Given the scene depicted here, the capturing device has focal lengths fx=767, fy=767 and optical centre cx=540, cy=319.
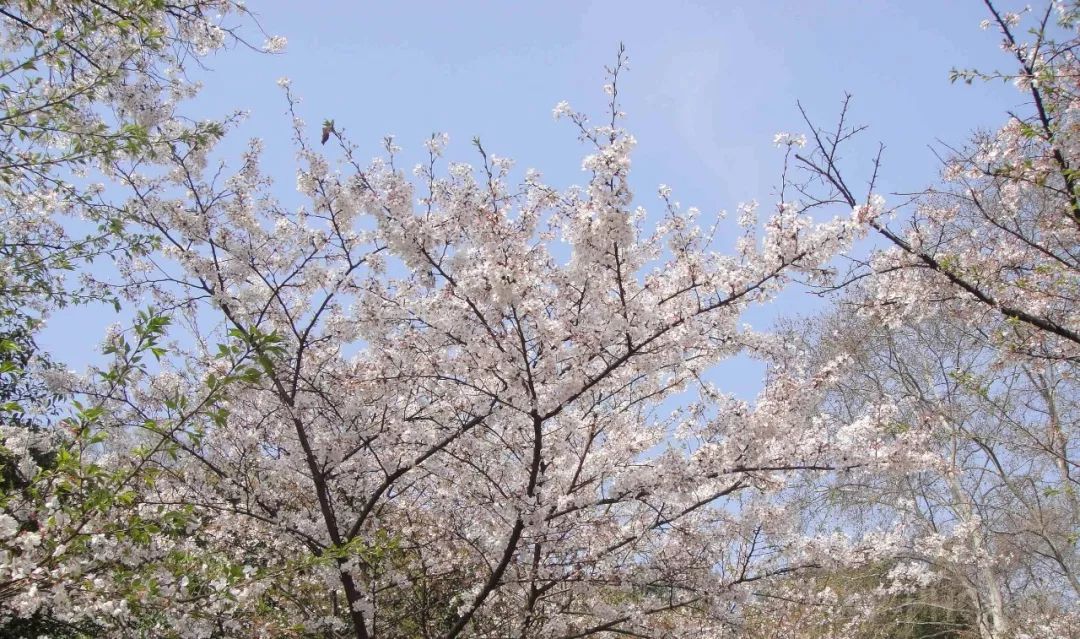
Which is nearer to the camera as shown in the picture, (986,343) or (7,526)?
(7,526)

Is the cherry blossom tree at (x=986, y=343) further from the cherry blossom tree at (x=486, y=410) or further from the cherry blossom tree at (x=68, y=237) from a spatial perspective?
the cherry blossom tree at (x=68, y=237)

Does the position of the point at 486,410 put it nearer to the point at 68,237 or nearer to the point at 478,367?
the point at 478,367

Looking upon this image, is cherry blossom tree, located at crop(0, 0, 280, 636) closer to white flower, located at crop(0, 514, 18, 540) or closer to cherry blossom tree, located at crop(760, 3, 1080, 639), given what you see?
white flower, located at crop(0, 514, 18, 540)

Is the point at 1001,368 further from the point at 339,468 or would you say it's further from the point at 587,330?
the point at 339,468

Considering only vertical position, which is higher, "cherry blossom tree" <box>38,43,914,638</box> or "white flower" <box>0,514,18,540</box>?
"cherry blossom tree" <box>38,43,914,638</box>

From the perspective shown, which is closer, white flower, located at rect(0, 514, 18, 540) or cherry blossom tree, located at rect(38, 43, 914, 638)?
white flower, located at rect(0, 514, 18, 540)

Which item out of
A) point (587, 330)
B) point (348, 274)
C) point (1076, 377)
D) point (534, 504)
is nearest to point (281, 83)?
point (348, 274)

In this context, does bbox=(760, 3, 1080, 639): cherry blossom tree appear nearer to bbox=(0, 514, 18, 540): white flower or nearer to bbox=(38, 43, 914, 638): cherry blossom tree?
bbox=(38, 43, 914, 638): cherry blossom tree

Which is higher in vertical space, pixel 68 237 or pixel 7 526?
pixel 68 237

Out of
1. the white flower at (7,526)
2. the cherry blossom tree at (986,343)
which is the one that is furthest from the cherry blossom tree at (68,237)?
the cherry blossom tree at (986,343)

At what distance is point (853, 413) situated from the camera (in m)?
14.6

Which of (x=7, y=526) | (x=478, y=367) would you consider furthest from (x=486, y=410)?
(x=7, y=526)

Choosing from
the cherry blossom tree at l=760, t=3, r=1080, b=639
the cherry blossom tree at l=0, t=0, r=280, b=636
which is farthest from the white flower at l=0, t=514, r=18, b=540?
the cherry blossom tree at l=760, t=3, r=1080, b=639

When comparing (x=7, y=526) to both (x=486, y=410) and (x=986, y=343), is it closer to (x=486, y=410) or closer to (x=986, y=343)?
(x=486, y=410)
